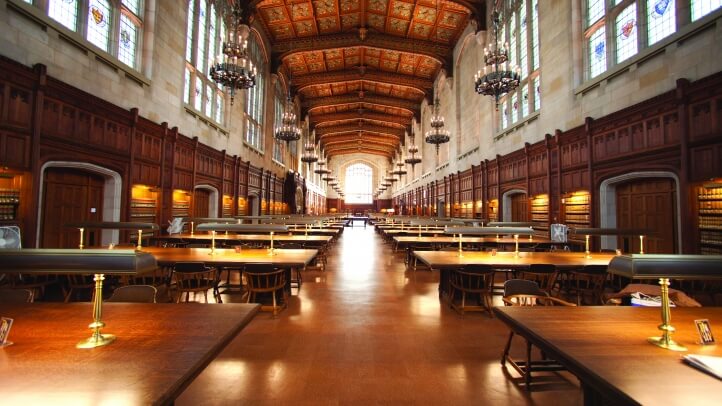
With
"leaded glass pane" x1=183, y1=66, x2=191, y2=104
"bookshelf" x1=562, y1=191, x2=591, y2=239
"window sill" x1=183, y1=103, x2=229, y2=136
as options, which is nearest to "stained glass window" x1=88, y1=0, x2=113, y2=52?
"window sill" x1=183, y1=103, x2=229, y2=136

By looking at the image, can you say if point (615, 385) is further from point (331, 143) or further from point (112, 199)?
point (331, 143)

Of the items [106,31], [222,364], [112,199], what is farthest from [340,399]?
[106,31]

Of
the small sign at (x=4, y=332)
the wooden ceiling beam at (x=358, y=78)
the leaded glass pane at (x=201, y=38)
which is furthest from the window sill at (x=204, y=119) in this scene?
the wooden ceiling beam at (x=358, y=78)

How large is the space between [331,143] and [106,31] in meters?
36.7

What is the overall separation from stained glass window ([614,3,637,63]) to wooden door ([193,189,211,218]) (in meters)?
13.1

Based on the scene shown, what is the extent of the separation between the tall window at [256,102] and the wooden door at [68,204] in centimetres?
973

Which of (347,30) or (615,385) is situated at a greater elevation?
(347,30)

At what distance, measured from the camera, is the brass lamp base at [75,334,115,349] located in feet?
5.93

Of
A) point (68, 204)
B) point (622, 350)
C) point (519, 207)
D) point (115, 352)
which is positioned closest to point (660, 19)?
point (519, 207)

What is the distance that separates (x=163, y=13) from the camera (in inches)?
400

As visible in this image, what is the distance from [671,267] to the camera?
5.26 feet

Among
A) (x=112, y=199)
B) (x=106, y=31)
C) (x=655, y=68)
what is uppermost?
(x=106, y=31)

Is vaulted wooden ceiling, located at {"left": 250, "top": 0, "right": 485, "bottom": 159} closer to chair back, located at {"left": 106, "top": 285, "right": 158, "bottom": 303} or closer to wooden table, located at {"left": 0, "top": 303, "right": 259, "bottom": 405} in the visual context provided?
chair back, located at {"left": 106, "top": 285, "right": 158, "bottom": 303}

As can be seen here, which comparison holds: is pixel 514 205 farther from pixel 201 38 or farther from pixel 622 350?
pixel 201 38
